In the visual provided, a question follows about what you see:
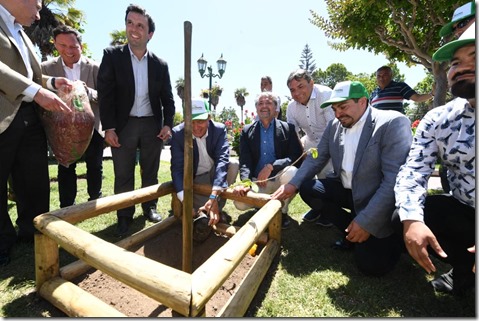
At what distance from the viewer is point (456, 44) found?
1.51 metres

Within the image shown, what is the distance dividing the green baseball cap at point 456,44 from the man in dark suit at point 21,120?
98.3 inches

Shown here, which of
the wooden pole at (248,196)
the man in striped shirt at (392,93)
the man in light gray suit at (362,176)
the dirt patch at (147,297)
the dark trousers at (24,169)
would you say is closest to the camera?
the dirt patch at (147,297)

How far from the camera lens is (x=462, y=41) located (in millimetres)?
1479

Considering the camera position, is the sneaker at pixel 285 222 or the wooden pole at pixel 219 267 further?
the sneaker at pixel 285 222

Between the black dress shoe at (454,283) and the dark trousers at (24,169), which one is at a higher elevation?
the dark trousers at (24,169)

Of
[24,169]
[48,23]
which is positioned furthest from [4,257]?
[48,23]

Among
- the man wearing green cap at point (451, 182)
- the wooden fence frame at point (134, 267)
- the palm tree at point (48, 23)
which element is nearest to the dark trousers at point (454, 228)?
the man wearing green cap at point (451, 182)

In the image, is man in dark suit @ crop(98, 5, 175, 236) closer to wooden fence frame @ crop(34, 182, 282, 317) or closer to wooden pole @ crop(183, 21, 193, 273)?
wooden fence frame @ crop(34, 182, 282, 317)

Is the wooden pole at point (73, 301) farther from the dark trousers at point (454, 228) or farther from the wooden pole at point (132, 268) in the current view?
the dark trousers at point (454, 228)

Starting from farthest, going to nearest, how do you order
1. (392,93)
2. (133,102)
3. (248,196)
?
(392,93) → (133,102) → (248,196)

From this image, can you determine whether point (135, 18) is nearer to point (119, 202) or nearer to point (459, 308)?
point (119, 202)

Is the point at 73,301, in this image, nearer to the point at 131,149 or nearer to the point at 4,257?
the point at 4,257

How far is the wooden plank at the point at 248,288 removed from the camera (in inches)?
62.3

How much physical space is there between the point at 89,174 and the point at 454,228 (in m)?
3.41
